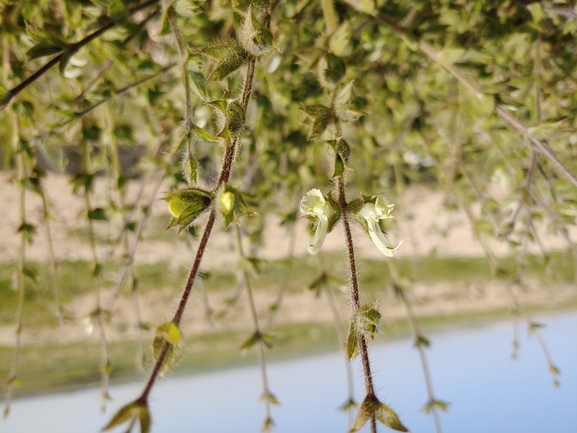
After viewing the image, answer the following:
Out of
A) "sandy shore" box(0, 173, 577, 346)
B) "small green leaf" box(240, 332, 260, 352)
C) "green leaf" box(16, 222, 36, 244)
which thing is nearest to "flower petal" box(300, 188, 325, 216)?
"small green leaf" box(240, 332, 260, 352)

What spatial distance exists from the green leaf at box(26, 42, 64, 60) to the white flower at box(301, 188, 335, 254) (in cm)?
18

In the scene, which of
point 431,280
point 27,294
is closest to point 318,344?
point 431,280

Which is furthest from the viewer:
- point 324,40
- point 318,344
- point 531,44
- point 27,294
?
point 318,344

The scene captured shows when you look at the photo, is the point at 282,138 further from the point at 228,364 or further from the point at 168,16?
the point at 228,364

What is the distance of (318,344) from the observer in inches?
49.4

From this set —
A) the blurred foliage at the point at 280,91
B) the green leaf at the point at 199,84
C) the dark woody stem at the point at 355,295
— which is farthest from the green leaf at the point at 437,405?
the green leaf at the point at 199,84

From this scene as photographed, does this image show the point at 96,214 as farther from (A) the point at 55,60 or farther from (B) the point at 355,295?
(B) the point at 355,295

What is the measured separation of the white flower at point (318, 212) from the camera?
20cm

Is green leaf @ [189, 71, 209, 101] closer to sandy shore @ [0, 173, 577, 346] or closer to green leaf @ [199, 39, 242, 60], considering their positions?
green leaf @ [199, 39, 242, 60]

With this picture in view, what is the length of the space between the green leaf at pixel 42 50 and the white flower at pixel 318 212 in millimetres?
176

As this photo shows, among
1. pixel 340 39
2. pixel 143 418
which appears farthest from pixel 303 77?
pixel 143 418

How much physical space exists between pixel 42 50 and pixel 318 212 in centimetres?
19

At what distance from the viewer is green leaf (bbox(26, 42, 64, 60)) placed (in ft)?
0.79

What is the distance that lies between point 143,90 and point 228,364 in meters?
0.95
